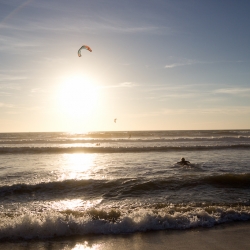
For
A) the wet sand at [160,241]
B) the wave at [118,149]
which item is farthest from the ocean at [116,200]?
the wave at [118,149]

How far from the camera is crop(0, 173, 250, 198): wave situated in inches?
456

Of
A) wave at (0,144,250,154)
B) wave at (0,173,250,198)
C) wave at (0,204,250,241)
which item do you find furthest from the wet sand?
wave at (0,144,250,154)

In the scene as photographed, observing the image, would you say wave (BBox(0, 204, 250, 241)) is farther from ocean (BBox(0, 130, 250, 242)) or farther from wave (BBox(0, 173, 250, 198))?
wave (BBox(0, 173, 250, 198))

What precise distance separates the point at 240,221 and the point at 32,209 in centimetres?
693

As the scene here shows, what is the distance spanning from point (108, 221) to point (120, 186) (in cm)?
421

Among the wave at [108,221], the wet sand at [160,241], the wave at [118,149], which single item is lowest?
the wet sand at [160,241]

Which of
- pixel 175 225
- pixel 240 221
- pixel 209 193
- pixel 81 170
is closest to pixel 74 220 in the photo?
pixel 175 225

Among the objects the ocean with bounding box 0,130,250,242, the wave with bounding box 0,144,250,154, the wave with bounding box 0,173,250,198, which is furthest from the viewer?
the wave with bounding box 0,144,250,154

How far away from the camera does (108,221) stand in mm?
8008

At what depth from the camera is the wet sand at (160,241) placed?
22.0 feet

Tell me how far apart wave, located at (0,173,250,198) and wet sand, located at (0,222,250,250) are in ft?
12.3

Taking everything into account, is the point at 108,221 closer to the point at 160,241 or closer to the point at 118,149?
the point at 160,241

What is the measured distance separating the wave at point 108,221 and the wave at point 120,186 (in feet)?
8.83

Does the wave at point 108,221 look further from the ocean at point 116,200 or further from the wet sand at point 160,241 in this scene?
the wet sand at point 160,241
